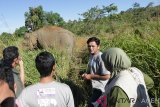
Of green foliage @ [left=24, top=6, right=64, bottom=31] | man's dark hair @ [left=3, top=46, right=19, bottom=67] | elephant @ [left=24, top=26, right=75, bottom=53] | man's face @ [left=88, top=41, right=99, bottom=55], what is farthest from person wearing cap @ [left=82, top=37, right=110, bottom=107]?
green foliage @ [left=24, top=6, right=64, bottom=31]

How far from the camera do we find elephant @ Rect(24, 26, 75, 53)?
1096 centimetres

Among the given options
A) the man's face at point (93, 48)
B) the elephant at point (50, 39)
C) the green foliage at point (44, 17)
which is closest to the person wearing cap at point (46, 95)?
the man's face at point (93, 48)

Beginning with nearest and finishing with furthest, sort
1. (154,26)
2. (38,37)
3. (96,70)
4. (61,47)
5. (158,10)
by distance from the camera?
(96,70), (154,26), (158,10), (61,47), (38,37)

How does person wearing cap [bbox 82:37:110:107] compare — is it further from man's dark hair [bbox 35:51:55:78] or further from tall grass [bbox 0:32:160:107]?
man's dark hair [bbox 35:51:55:78]

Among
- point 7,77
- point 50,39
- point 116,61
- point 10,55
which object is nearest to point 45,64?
point 7,77

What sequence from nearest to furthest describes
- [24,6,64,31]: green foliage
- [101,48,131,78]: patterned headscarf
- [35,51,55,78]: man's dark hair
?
[101,48,131,78]: patterned headscarf, [35,51,55,78]: man's dark hair, [24,6,64,31]: green foliage

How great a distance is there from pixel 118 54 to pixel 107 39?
4946 mm

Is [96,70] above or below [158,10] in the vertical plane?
below

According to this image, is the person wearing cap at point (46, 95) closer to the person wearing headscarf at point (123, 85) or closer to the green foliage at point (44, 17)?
the person wearing headscarf at point (123, 85)

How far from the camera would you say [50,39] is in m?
11.4

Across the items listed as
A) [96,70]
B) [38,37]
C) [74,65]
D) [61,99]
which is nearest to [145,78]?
[61,99]

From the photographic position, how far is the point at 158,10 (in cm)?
871

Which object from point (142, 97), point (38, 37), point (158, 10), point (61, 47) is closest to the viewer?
point (142, 97)

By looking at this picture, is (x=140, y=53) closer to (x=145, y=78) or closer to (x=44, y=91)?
(x=145, y=78)
